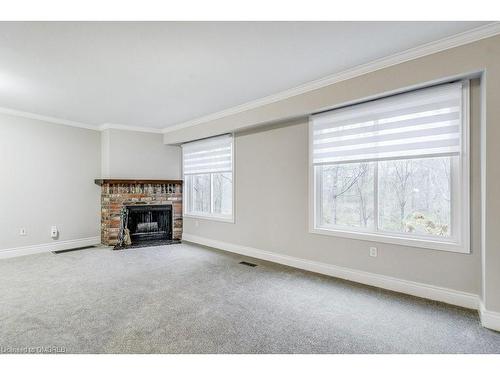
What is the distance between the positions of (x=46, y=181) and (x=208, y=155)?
9.76ft

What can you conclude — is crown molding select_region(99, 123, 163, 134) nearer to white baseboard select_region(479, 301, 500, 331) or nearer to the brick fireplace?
the brick fireplace

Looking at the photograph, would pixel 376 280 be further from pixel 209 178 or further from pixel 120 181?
pixel 120 181

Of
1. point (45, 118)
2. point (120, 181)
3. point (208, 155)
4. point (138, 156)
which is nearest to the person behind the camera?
point (45, 118)

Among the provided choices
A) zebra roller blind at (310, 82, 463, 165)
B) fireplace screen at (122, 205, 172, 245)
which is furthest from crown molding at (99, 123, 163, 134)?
zebra roller blind at (310, 82, 463, 165)

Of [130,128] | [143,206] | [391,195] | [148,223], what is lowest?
[148,223]

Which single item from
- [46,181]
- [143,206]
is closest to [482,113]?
[143,206]

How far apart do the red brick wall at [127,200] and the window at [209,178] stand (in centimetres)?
28

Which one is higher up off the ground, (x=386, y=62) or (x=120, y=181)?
(x=386, y=62)

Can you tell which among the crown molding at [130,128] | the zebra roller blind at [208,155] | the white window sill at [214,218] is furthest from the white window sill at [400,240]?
the crown molding at [130,128]

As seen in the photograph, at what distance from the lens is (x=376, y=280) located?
10.5ft

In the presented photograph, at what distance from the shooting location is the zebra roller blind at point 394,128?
2.74m

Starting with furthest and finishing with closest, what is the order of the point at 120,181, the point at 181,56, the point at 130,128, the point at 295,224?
the point at 130,128, the point at 120,181, the point at 295,224, the point at 181,56

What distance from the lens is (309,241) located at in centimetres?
385

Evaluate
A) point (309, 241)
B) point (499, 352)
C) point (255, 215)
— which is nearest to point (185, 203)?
point (255, 215)
